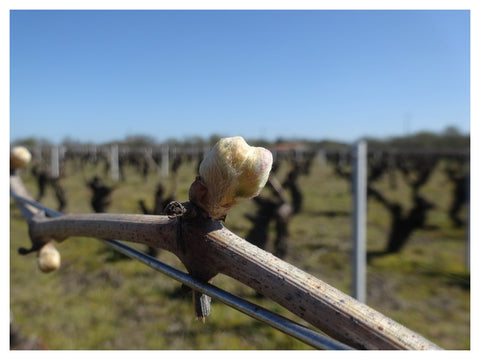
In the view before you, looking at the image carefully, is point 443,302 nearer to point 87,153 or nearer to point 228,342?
point 228,342

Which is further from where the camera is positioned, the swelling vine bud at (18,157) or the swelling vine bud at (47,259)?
the swelling vine bud at (18,157)

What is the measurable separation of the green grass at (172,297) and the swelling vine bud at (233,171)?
1.08 m

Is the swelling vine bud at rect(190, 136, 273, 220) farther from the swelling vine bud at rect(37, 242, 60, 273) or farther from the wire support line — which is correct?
the swelling vine bud at rect(37, 242, 60, 273)

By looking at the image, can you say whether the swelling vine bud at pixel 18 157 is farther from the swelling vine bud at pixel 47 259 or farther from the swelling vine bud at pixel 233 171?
the swelling vine bud at pixel 233 171

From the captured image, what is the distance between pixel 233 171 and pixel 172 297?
2680 mm

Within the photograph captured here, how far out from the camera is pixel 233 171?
1.17 ft

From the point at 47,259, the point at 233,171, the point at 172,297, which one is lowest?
the point at 172,297

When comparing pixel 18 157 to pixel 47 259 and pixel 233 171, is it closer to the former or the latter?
pixel 47 259

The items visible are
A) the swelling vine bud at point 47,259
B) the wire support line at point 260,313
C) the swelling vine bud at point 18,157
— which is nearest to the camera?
the wire support line at point 260,313

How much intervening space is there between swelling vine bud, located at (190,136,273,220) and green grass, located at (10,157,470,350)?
3.55 feet

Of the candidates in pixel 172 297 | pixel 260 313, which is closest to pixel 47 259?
pixel 260 313

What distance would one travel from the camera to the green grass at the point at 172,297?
2705mm

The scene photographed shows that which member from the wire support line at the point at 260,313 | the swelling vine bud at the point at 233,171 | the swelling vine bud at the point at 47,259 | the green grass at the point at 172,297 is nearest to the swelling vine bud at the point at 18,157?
the swelling vine bud at the point at 47,259
